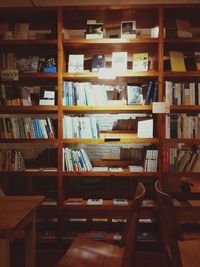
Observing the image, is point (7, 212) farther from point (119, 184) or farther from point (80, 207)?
point (119, 184)

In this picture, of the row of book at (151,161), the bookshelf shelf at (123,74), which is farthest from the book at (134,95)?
the row of book at (151,161)

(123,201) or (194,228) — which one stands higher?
(123,201)

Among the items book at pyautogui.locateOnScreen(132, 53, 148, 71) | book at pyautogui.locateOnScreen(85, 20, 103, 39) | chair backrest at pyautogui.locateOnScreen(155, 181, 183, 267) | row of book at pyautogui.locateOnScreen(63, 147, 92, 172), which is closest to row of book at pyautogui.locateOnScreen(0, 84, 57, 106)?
row of book at pyautogui.locateOnScreen(63, 147, 92, 172)

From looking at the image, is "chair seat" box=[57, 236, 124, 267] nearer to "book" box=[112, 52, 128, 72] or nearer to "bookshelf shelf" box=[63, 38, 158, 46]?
"book" box=[112, 52, 128, 72]

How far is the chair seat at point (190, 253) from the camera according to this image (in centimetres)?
179

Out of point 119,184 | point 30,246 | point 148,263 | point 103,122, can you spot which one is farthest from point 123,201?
point 30,246

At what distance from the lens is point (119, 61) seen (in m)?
3.05

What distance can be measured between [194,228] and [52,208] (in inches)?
55.1

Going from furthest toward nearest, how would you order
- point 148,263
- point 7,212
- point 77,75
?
point 77,75
point 148,263
point 7,212

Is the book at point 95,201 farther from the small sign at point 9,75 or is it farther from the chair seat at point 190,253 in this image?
the small sign at point 9,75

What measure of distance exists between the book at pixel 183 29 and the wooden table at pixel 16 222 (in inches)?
79.2

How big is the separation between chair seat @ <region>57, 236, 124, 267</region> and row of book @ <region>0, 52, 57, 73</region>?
169 centimetres

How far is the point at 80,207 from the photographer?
9.84ft

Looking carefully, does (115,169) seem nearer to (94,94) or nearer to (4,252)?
(94,94)
